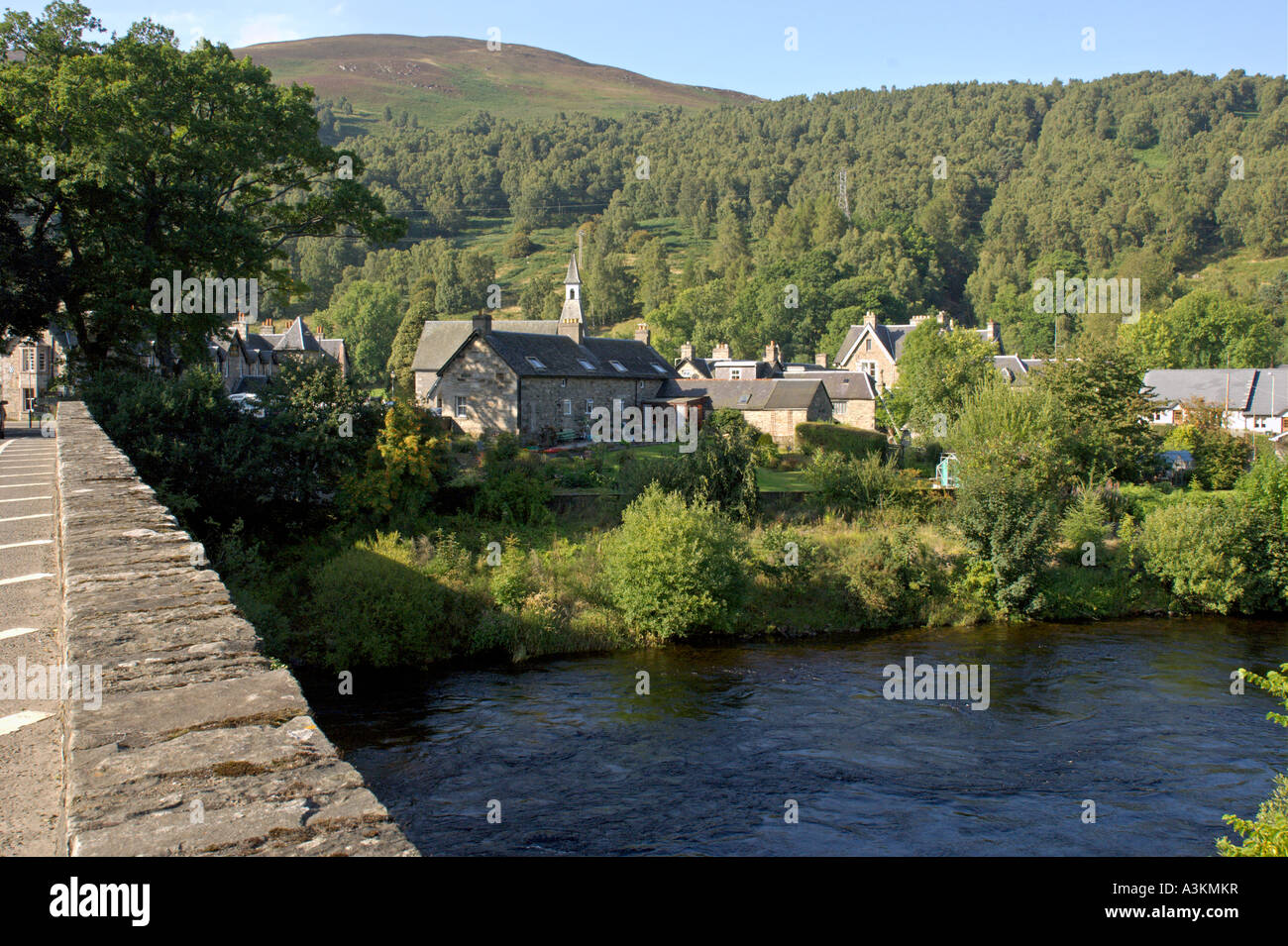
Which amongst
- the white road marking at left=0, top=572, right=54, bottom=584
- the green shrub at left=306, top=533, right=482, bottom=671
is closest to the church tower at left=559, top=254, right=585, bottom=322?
the green shrub at left=306, top=533, right=482, bottom=671

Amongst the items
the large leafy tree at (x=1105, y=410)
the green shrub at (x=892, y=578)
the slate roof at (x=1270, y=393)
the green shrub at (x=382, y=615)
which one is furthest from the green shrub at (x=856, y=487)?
the slate roof at (x=1270, y=393)

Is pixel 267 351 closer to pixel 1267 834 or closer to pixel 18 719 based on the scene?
pixel 18 719

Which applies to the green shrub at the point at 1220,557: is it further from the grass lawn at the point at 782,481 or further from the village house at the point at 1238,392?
the village house at the point at 1238,392

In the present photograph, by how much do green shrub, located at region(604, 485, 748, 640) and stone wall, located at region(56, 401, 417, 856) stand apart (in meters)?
23.3

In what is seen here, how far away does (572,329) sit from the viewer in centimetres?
5831

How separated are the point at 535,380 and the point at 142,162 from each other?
22.6 metres

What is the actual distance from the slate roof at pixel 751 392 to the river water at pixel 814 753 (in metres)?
27.0

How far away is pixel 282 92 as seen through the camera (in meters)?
35.3

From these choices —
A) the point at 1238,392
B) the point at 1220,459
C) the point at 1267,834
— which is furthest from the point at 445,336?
the point at 1238,392

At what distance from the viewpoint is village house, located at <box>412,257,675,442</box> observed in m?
49.6

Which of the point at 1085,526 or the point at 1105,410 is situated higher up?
the point at 1105,410

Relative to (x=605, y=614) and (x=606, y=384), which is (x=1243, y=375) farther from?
(x=605, y=614)

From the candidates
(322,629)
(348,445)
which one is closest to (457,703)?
(322,629)

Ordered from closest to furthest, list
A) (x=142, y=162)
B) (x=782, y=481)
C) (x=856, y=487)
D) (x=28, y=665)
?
(x=28, y=665)
(x=142, y=162)
(x=856, y=487)
(x=782, y=481)
